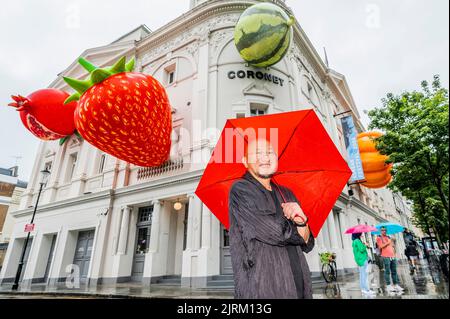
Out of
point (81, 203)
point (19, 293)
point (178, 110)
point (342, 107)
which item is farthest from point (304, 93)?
point (19, 293)

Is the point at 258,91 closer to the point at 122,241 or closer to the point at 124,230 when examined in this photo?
the point at 124,230

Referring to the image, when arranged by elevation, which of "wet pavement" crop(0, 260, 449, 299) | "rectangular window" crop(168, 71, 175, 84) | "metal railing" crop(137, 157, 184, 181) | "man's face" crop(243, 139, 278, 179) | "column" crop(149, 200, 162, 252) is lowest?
"wet pavement" crop(0, 260, 449, 299)

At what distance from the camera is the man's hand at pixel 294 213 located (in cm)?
235

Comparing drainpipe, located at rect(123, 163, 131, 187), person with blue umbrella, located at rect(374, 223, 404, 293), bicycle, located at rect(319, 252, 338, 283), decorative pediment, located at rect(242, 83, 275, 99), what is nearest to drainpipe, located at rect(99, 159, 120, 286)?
drainpipe, located at rect(123, 163, 131, 187)

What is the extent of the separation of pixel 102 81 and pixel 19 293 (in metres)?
9.08

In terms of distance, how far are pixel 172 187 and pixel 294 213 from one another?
A: 26.8 ft

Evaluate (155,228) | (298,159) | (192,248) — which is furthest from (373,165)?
(298,159)

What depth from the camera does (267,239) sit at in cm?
221

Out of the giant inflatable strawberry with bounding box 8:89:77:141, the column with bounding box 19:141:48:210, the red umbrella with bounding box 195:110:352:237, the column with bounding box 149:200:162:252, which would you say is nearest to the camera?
the red umbrella with bounding box 195:110:352:237

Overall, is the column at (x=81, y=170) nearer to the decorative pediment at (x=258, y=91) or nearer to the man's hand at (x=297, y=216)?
the decorative pediment at (x=258, y=91)

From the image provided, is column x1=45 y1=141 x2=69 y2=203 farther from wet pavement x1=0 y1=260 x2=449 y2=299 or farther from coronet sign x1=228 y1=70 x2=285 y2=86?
coronet sign x1=228 y1=70 x2=285 y2=86

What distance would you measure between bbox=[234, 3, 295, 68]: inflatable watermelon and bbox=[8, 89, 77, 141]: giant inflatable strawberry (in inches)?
302

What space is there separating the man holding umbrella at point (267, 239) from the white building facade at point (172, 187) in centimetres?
669

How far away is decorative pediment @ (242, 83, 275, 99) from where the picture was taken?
37.1ft
